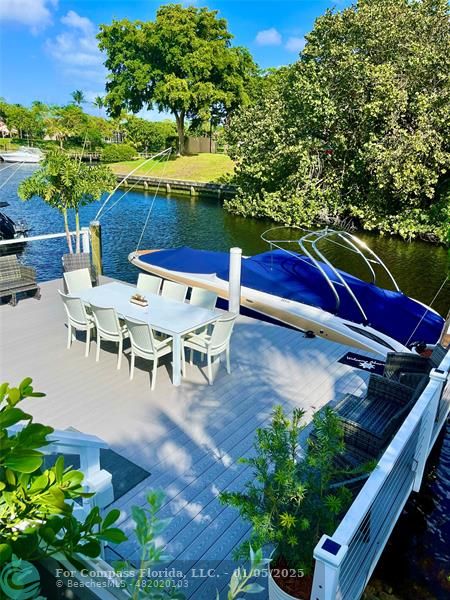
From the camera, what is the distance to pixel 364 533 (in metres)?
2.65

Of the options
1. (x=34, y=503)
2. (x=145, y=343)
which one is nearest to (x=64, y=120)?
(x=145, y=343)

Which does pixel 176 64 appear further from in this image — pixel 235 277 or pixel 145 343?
pixel 145 343

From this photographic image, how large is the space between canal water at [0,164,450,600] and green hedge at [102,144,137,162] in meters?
13.4

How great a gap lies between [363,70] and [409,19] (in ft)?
12.5

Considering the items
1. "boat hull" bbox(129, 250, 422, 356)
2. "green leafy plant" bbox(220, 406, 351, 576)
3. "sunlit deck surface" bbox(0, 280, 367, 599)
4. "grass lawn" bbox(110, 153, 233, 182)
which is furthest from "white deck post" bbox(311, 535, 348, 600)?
"grass lawn" bbox(110, 153, 233, 182)

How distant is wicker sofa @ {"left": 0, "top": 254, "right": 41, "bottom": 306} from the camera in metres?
7.32

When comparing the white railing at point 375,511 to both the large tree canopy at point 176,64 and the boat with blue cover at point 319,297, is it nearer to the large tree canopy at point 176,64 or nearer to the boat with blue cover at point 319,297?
the boat with blue cover at point 319,297

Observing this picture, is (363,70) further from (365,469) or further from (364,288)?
(365,469)

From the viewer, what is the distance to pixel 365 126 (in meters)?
18.4

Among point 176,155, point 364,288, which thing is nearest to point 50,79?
point 364,288

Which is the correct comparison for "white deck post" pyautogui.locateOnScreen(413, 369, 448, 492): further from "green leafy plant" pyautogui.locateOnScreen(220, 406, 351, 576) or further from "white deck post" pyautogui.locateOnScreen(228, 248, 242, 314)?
"white deck post" pyautogui.locateOnScreen(228, 248, 242, 314)

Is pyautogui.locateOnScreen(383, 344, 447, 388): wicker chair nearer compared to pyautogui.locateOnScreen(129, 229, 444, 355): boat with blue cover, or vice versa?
pyautogui.locateOnScreen(383, 344, 447, 388): wicker chair

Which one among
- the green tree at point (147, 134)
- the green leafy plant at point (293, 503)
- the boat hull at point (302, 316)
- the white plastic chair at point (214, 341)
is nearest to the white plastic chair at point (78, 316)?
the white plastic chair at point (214, 341)

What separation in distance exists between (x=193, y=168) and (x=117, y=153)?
41.6ft
